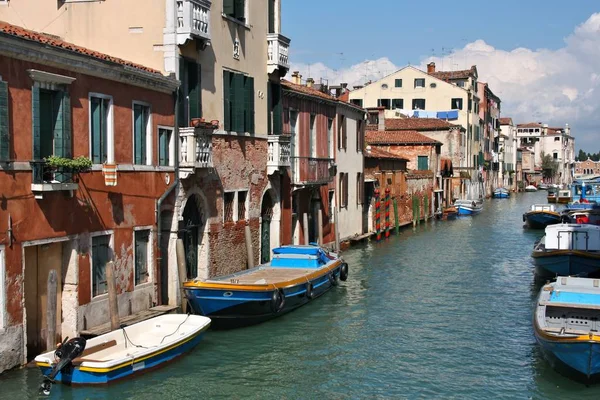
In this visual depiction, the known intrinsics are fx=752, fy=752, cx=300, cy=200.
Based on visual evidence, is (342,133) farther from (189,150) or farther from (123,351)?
(123,351)

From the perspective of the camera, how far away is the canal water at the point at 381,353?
10.3m

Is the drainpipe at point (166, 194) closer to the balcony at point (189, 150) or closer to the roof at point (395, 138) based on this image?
the balcony at point (189, 150)

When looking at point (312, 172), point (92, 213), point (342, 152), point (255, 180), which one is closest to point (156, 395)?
point (92, 213)

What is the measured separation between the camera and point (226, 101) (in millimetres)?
15750

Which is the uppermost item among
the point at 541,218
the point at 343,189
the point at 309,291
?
the point at 343,189

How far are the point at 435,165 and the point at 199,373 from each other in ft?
108

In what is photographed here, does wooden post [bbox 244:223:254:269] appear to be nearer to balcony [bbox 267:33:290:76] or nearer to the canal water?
the canal water

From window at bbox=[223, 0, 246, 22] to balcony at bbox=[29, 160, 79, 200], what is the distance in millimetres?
6404

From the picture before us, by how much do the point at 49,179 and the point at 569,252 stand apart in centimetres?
1252

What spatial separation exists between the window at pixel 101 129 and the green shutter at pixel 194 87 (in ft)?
8.48

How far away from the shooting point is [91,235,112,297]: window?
11.8 m

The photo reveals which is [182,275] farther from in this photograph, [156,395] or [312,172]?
[312,172]

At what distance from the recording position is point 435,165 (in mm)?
42094

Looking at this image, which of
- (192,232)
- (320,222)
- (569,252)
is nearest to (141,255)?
(192,232)
